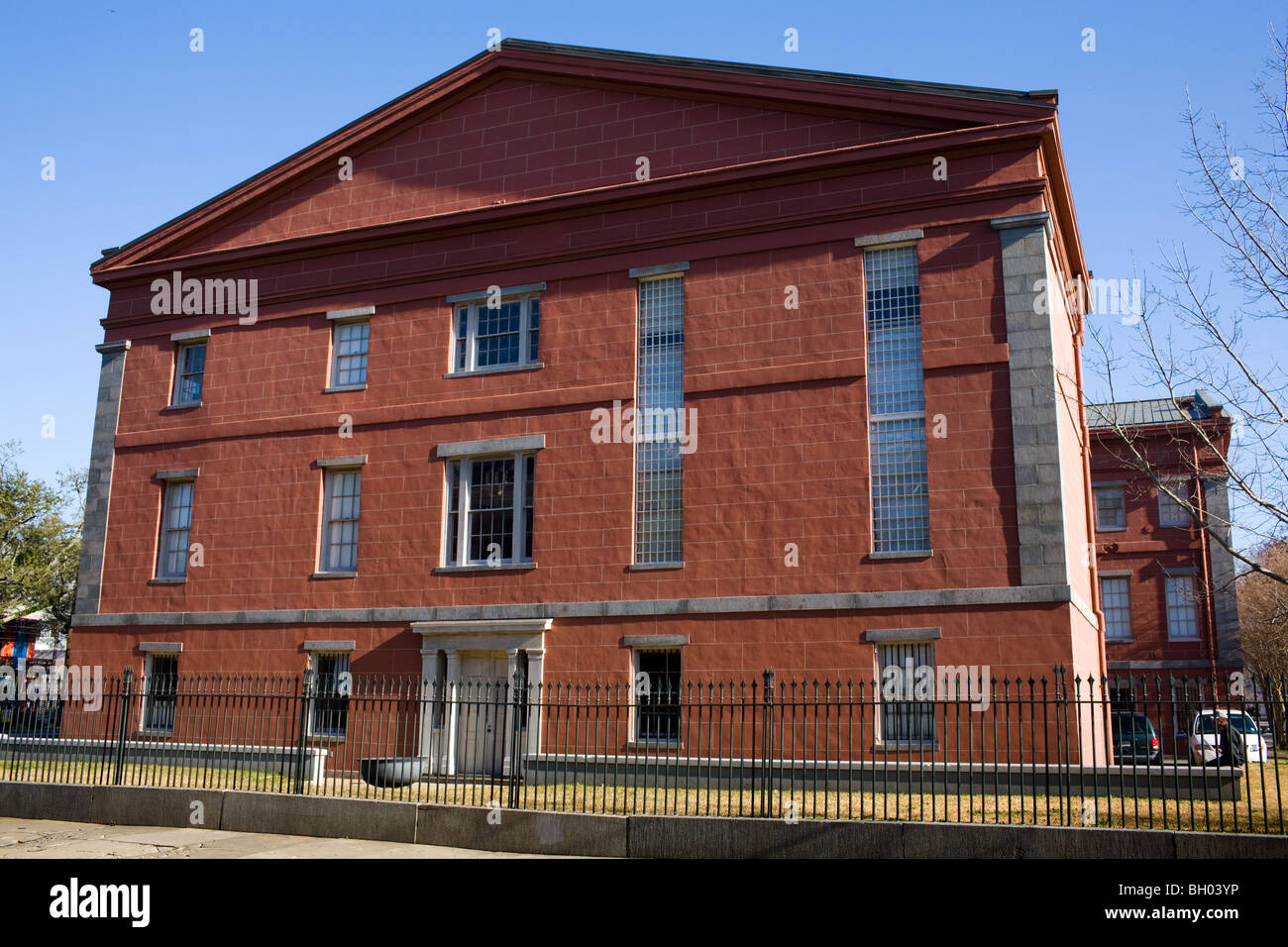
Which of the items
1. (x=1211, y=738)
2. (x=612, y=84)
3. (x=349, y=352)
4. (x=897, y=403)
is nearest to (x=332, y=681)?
(x=349, y=352)

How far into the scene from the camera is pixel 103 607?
2719cm

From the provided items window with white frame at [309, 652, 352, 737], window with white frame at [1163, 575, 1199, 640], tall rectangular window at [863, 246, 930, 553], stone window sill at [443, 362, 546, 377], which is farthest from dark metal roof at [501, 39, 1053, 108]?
window with white frame at [1163, 575, 1199, 640]

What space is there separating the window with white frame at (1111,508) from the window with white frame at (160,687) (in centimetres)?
3251

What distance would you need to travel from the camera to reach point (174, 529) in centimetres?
2722

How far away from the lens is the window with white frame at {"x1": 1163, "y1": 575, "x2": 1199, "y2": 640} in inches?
1590

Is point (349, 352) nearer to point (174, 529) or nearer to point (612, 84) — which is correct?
point (174, 529)

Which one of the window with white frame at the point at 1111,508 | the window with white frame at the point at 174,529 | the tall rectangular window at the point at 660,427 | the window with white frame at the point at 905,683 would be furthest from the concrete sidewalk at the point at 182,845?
the window with white frame at the point at 1111,508

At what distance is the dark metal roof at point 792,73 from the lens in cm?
2108

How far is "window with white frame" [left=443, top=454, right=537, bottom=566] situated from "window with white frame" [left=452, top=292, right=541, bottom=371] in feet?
7.23

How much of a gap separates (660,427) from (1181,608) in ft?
87.3

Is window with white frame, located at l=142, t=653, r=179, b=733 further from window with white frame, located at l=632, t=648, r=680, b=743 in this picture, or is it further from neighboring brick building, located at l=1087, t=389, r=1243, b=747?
neighboring brick building, located at l=1087, t=389, r=1243, b=747

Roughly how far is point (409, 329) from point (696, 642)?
9.95 m

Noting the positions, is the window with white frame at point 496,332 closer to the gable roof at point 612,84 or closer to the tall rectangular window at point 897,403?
the gable roof at point 612,84
